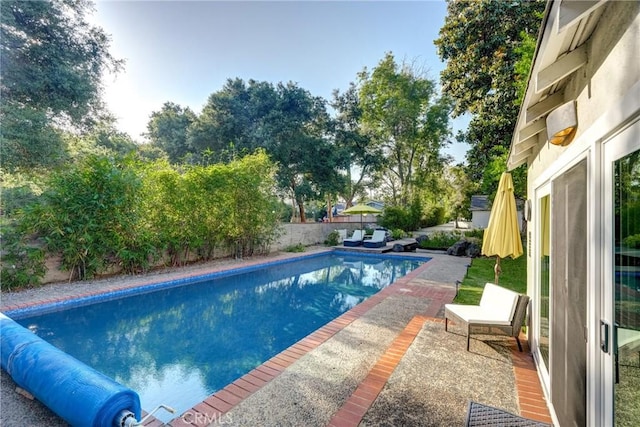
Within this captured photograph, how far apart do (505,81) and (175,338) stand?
13.9 metres

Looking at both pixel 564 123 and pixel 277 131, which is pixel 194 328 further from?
pixel 277 131

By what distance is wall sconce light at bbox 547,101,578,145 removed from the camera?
7.58ft

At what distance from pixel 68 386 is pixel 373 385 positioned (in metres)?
3.07

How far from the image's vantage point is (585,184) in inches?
81.4

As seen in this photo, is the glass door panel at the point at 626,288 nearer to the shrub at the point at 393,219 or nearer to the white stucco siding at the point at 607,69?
the white stucco siding at the point at 607,69

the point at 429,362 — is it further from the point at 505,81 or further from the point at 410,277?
the point at 505,81

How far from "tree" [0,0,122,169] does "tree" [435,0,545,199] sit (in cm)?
1559

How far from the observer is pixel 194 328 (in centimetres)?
678

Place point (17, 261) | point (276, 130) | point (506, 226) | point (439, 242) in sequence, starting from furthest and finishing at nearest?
point (276, 130) < point (439, 242) < point (17, 261) < point (506, 226)

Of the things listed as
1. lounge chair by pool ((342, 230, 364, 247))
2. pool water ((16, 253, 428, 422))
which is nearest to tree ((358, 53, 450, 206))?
lounge chair by pool ((342, 230, 364, 247))

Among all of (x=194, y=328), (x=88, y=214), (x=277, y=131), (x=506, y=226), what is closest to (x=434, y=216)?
(x=277, y=131)

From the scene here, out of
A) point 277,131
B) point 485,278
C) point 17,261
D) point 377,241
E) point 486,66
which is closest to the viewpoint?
point 17,261

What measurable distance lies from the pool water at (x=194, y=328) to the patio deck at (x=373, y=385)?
1267 mm

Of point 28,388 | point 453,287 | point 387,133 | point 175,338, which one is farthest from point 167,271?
point 387,133
